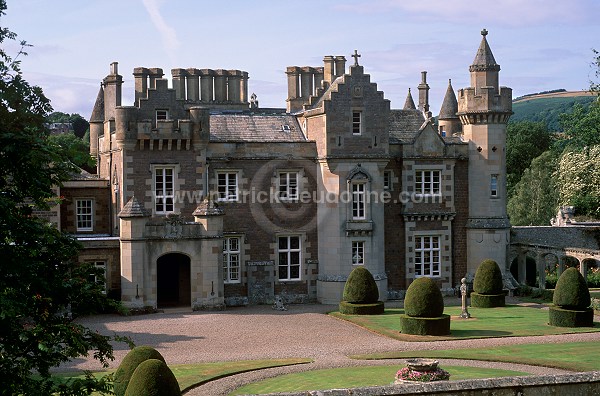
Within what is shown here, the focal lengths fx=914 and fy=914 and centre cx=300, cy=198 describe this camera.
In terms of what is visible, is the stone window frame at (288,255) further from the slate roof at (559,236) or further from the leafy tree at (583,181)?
the leafy tree at (583,181)

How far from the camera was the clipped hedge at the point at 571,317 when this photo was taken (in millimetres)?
33375

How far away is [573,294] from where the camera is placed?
110ft

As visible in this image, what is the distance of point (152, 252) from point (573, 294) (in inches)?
653

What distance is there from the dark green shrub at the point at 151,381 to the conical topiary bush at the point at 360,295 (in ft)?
59.7

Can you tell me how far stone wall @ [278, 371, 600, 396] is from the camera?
1694 centimetres

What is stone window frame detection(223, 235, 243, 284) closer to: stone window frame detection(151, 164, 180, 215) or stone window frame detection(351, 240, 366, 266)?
stone window frame detection(151, 164, 180, 215)

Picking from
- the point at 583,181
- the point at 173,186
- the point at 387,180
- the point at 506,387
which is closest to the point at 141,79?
the point at 173,186

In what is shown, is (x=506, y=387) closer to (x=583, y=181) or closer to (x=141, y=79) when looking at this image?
(x=141, y=79)

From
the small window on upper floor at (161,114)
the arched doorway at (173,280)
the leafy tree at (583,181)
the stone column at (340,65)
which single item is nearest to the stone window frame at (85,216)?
the arched doorway at (173,280)

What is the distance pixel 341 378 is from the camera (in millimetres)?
25094

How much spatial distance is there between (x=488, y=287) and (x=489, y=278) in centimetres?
39

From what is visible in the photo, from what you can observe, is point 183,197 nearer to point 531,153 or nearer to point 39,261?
point 39,261

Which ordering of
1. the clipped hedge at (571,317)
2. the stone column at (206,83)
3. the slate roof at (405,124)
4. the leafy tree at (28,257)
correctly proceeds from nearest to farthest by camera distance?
1. the leafy tree at (28,257)
2. the clipped hedge at (571,317)
3. the slate roof at (405,124)
4. the stone column at (206,83)

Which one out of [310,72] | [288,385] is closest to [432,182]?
[310,72]
